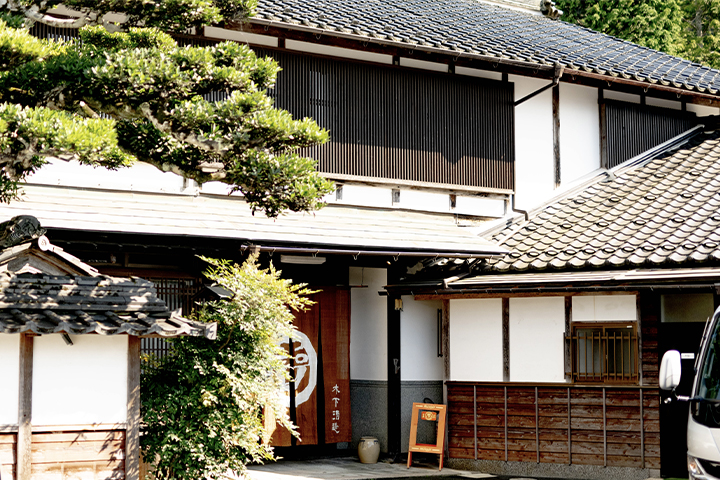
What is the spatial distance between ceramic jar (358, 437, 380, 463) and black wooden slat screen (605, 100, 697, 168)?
709 cm

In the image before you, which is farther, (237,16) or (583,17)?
(583,17)

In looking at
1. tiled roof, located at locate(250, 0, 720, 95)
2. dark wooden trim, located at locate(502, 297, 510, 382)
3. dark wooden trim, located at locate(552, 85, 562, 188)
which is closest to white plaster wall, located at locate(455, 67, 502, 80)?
tiled roof, located at locate(250, 0, 720, 95)

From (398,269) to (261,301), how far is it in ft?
15.8

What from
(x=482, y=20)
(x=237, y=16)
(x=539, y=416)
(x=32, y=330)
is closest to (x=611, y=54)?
(x=482, y=20)

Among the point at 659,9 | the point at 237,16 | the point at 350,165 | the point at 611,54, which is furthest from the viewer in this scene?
the point at 659,9

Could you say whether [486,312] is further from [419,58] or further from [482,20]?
[482,20]

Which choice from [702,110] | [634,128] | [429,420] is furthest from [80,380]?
[702,110]

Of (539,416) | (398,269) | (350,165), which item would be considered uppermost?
(350,165)

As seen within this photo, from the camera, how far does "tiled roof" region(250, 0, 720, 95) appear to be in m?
13.6

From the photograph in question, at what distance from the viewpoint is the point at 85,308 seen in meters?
8.26

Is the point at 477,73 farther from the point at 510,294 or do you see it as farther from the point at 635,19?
the point at 635,19

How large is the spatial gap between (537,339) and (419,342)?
2.15m

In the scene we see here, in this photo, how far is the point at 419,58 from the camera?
570 inches

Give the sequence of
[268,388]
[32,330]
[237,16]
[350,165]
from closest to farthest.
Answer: [32,330], [237,16], [268,388], [350,165]
